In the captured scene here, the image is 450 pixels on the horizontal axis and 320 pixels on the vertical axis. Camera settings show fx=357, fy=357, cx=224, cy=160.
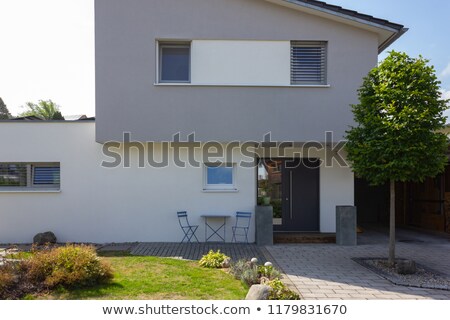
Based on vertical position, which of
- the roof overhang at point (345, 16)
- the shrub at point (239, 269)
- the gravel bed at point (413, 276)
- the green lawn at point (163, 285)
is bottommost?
the gravel bed at point (413, 276)

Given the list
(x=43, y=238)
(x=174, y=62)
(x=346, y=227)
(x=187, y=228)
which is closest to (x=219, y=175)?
(x=187, y=228)

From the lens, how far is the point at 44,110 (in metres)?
31.5

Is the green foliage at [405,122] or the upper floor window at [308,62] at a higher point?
the upper floor window at [308,62]

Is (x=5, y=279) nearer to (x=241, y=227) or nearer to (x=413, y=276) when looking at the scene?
(x=241, y=227)

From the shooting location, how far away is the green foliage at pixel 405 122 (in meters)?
7.04

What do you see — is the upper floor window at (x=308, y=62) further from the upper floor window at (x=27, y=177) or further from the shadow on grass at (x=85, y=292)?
the upper floor window at (x=27, y=177)

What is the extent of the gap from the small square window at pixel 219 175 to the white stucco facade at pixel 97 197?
9.3 inches

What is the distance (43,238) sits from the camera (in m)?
9.95

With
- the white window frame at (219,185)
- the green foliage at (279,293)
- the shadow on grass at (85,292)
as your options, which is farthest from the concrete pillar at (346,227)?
the shadow on grass at (85,292)

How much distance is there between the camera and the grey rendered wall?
9.95 metres

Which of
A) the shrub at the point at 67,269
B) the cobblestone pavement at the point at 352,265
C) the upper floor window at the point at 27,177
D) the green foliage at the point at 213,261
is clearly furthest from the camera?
the upper floor window at the point at 27,177

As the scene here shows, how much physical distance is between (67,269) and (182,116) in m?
5.26

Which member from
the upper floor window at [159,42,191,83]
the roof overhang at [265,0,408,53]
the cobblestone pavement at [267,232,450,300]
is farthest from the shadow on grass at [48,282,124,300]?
the roof overhang at [265,0,408,53]

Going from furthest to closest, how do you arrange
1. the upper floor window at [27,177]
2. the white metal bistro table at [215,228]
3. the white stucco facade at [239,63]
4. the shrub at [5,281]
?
the upper floor window at [27,177], the white metal bistro table at [215,228], the white stucco facade at [239,63], the shrub at [5,281]
